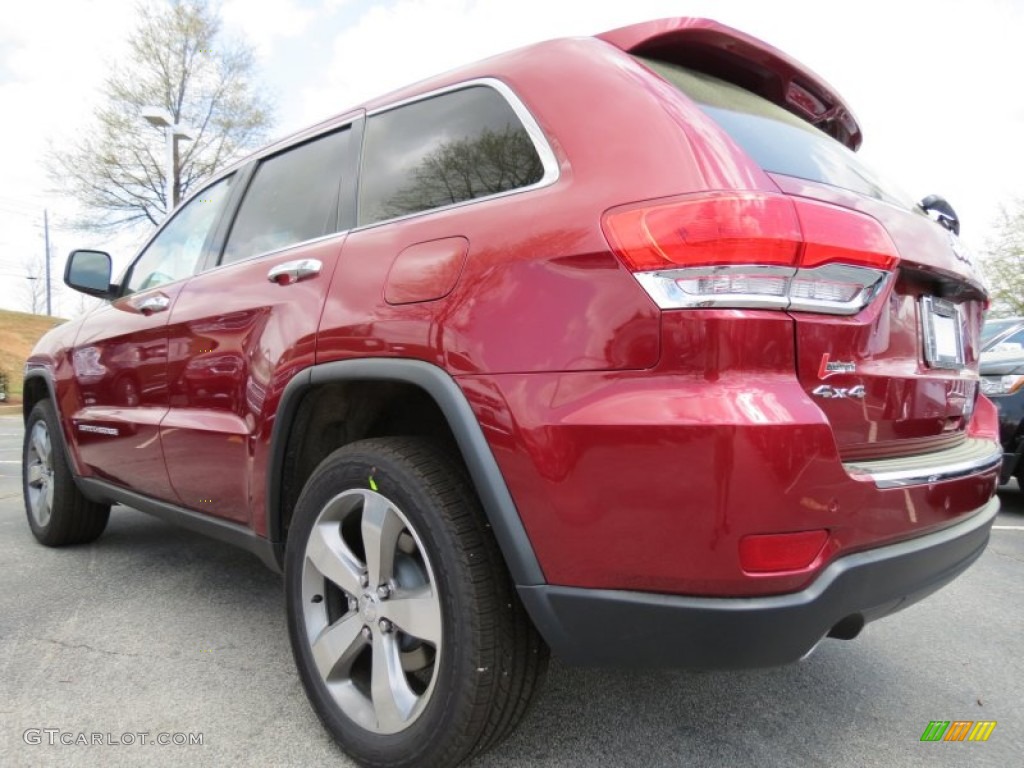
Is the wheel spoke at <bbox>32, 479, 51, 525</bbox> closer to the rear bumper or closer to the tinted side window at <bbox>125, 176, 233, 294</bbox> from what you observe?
the tinted side window at <bbox>125, 176, 233, 294</bbox>

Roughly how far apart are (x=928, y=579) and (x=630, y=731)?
893 mm

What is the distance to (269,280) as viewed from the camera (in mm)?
2260

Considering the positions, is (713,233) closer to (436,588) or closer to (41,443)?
(436,588)

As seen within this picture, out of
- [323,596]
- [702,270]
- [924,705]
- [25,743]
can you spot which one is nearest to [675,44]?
[702,270]

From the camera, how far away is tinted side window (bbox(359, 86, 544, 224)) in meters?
1.77

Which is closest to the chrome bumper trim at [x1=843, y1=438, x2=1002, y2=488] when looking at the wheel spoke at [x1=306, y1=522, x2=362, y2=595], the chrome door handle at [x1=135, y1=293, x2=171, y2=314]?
the wheel spoke at [x1=306, y1=522, x2=362, y2=595]

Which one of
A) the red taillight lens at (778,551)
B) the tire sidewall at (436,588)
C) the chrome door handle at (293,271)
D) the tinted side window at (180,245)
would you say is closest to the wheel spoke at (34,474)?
the tinted side window at (180,245)

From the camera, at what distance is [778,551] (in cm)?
131

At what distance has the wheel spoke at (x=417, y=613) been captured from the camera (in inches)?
64.4

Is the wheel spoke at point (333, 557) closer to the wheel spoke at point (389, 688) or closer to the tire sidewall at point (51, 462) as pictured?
the wheel spoke at point (389, 688)

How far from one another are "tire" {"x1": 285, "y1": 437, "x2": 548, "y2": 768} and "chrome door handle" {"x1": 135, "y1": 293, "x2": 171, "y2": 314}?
1.36m

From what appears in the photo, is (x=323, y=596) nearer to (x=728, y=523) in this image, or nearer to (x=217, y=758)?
(x=217, y=758)

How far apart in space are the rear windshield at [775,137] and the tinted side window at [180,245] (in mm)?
2011

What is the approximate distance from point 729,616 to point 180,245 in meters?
2.90
